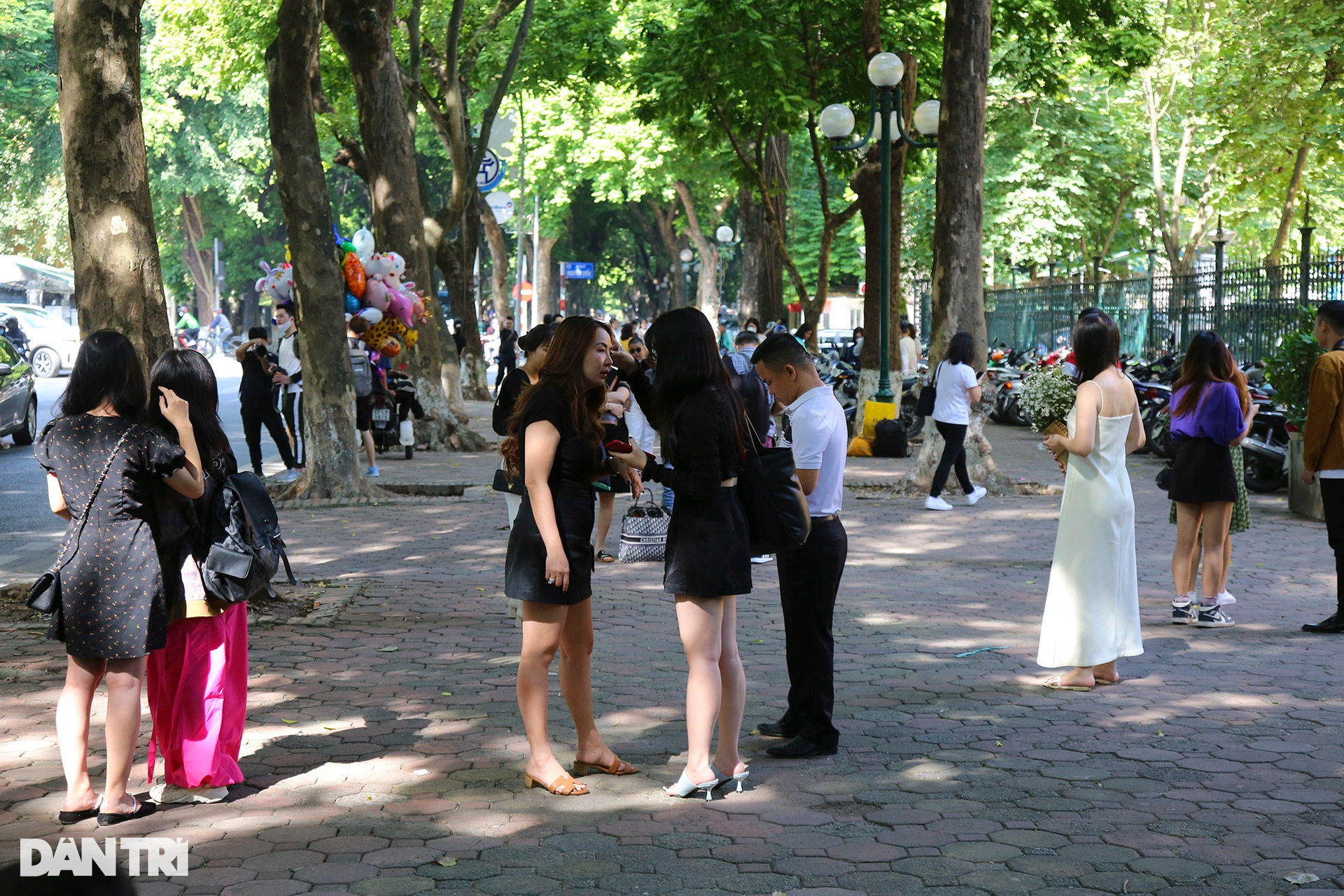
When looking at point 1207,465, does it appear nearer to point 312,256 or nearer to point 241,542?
point 241,542

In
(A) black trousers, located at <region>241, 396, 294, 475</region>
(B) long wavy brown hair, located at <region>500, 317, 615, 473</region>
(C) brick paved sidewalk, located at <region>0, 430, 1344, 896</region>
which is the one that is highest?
(B) long wavy brown hair, located at <region>500, 317, 615, 473</region>

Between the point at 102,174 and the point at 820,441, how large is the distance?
534 cm

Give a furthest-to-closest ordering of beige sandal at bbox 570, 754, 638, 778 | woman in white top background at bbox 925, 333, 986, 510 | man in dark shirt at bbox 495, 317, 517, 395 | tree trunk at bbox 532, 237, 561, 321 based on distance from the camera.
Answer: tree trunk at bbox 532, 237, 561, 321 < man in dark shirt at bbox 495, 317, 517, 395 < woman in white top background at bbox 925, 333, 986, 510 < beige sandal at bbox 570, 754, 638, 778

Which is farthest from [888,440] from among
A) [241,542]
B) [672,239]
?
[672,239]

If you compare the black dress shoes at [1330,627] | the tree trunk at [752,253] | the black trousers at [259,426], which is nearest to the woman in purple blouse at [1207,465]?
the black dress shoes at [1330,627]

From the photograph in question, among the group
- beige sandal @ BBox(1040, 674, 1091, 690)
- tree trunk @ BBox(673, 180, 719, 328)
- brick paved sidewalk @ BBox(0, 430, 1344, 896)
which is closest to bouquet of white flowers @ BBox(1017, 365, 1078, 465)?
beige sandal @ BBox(1040, 674, 1091, 690)

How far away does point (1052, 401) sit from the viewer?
745cm

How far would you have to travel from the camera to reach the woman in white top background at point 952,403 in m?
14.0

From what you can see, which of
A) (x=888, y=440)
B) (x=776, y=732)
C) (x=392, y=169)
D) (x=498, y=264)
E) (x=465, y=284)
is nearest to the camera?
(x=776, y=732)

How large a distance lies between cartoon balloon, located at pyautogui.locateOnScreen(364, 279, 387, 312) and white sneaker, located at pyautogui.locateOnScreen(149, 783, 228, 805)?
39.1 ft

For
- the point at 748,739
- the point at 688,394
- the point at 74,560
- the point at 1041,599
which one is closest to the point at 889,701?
the point at 748,739

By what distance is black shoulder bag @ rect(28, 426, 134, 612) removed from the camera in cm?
495

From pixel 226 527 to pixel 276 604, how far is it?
3754 millimetres

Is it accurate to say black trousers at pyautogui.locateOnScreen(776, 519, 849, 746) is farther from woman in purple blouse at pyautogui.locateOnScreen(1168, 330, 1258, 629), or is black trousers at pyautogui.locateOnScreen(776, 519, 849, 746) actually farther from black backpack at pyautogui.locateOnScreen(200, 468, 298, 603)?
woman in purple blouse at pyautogui.locateOnScreen(1168, 330, 1258, 629)
